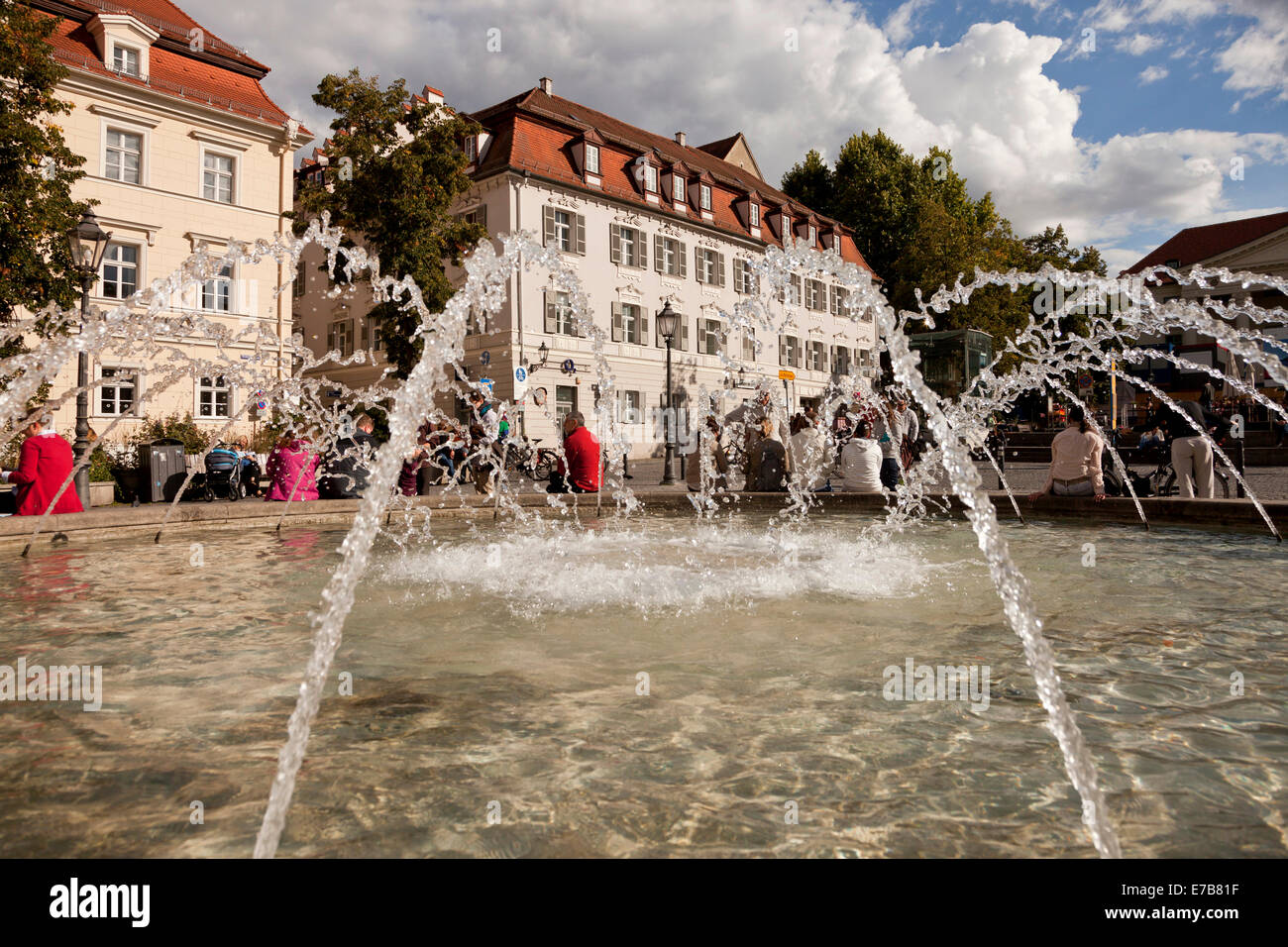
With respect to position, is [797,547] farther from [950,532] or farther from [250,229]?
[250,229]

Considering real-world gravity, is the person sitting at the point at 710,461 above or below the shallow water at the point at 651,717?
above

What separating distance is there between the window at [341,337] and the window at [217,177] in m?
11.0

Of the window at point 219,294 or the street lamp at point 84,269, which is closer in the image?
the street lamp at point 84,269

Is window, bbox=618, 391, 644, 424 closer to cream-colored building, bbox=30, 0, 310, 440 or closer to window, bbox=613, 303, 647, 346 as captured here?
window, bbox=613, 303, 647, 346

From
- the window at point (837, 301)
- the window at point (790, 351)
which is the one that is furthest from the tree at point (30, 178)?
the window at point (837, 301)

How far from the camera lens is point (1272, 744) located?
9.79 feet

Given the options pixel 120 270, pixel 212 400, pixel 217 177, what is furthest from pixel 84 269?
pixel 217 177

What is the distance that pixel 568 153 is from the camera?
35594 mm

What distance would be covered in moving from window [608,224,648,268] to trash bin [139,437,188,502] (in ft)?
83.2

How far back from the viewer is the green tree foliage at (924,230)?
46.5 m

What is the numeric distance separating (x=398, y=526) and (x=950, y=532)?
6470 millimetres

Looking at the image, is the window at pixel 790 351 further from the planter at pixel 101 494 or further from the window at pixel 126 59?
the planter at pixel 101 494

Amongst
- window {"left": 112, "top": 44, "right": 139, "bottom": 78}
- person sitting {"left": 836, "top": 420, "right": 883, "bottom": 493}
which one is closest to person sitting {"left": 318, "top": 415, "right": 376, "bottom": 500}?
person sitting {"left": 836, "top": 420, "right": 883, "bottom": 493}
